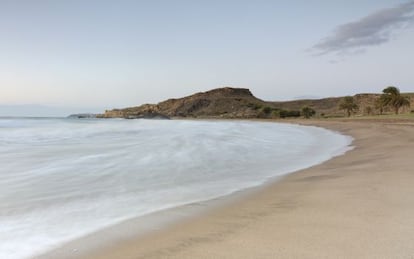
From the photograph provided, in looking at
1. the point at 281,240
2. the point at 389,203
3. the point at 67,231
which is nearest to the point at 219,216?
the point at 281,240

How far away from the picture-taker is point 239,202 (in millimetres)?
5547

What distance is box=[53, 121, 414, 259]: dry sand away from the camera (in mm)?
3260

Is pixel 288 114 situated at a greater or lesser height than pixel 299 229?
lesser

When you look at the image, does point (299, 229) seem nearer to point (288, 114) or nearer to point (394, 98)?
point (394, 98)

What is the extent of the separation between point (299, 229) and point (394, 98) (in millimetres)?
70245

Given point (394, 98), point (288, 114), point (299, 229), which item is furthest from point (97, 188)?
point (288, 114)

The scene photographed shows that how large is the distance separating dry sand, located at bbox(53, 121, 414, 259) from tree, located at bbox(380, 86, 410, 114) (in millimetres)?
66772

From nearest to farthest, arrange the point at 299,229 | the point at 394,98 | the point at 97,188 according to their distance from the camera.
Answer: the point at 299,229
the point at 97,188
the point at 394,98

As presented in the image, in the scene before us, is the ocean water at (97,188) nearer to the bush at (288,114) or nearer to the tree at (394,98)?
the tree at (394,98)

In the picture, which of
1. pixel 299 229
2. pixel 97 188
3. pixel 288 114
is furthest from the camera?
pixel 288 114

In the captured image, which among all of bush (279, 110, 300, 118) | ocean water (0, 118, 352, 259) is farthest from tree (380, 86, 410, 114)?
ocean water (0, 118, 352, 259)

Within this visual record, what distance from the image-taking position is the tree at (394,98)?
64.7m

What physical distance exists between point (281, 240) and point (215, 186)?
356 centimetres

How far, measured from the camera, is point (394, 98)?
65125 millimetres
